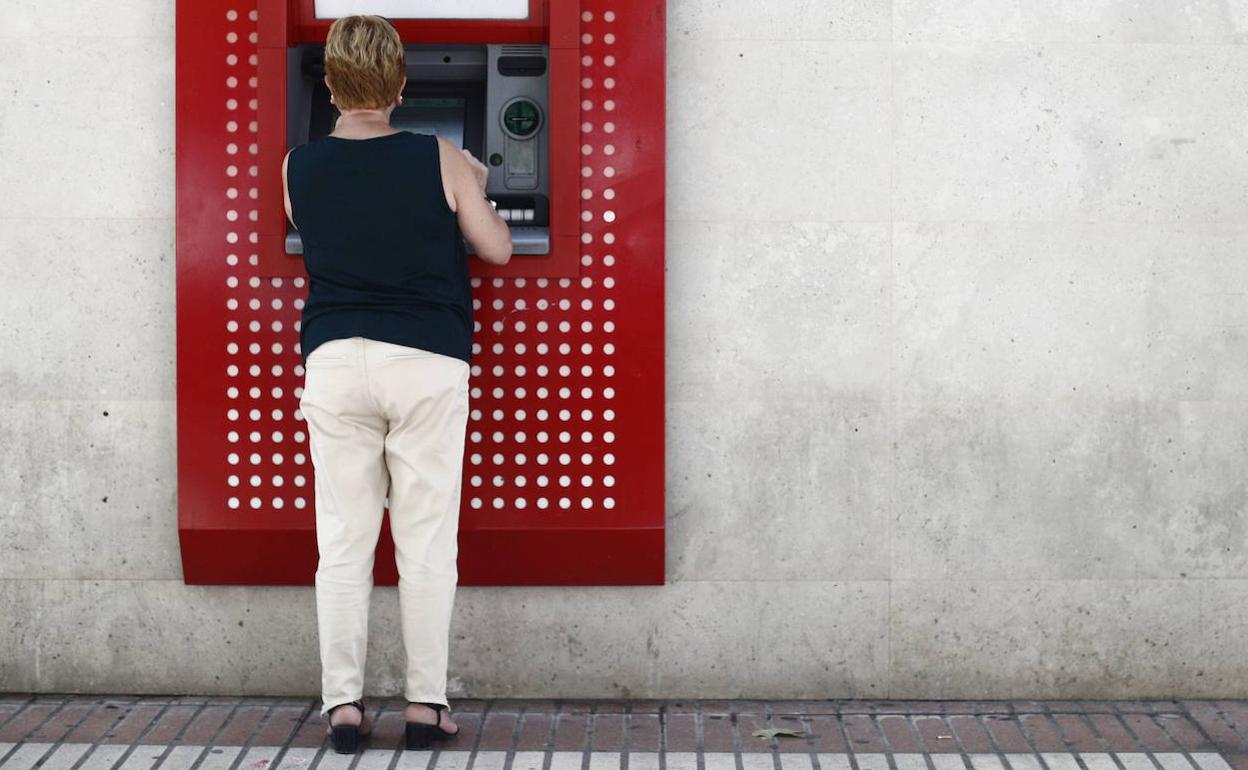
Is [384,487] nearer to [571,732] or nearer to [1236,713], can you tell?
[571,732]

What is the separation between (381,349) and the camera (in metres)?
3.30

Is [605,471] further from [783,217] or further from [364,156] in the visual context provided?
[364,156]

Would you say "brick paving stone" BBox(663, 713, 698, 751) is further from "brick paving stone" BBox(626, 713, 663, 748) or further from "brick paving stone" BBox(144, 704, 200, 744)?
"brick paving stone" BBox(144, 704, 200, 744)

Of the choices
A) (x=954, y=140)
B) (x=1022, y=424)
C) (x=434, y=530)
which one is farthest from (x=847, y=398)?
(x=434, y=530)

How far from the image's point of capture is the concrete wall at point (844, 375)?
3.82 m

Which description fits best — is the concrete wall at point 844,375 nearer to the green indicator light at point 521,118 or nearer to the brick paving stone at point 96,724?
the brick paving stone at point 96,724

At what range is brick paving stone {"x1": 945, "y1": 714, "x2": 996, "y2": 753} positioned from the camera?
3562 millimetres

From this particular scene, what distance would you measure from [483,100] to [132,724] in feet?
6.23

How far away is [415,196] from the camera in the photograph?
3309 mm

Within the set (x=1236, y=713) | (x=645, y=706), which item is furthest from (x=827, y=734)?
(x=1236, y=713)

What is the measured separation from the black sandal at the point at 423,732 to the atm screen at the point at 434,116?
145 centimetres

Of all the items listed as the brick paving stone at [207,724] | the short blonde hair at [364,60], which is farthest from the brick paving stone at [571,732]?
the short blonde hair at [364,60]

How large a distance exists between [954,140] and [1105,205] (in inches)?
17.8

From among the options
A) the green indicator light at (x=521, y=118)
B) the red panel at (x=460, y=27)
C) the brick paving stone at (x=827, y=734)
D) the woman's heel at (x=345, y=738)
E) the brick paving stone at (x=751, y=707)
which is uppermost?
the red panel at (x=460, y=27)
